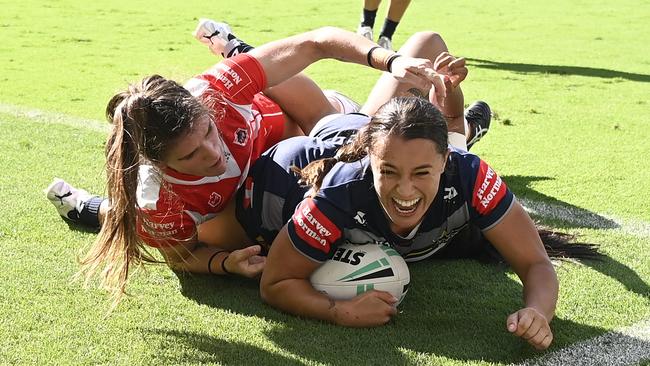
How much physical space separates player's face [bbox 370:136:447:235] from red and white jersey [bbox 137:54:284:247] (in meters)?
0.94

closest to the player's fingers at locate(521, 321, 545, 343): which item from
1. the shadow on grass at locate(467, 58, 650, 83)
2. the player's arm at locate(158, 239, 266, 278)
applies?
the player's arm at locate(158, 239, 266, 278)

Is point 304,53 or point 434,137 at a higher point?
point 434,137

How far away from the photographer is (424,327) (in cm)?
342

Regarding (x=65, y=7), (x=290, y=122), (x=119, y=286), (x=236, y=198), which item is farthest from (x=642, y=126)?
(x=65, y=7)

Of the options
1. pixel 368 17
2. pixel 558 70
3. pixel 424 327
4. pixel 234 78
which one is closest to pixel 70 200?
pixel 234 78

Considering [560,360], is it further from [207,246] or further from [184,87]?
[184,87]

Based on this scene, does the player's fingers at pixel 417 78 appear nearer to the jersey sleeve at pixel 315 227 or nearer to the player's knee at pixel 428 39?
the jersey sleeve at pixel 315 227

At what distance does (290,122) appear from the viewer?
482 cm

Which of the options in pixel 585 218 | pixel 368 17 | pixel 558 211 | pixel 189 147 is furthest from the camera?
pixel 368 17

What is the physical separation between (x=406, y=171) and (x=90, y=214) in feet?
6.81

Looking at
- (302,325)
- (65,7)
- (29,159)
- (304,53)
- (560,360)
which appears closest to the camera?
(560,360)

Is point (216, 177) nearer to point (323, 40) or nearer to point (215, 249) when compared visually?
point (215, 249)

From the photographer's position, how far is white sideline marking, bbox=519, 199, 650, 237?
4.57 meters

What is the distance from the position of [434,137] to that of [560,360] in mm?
861
